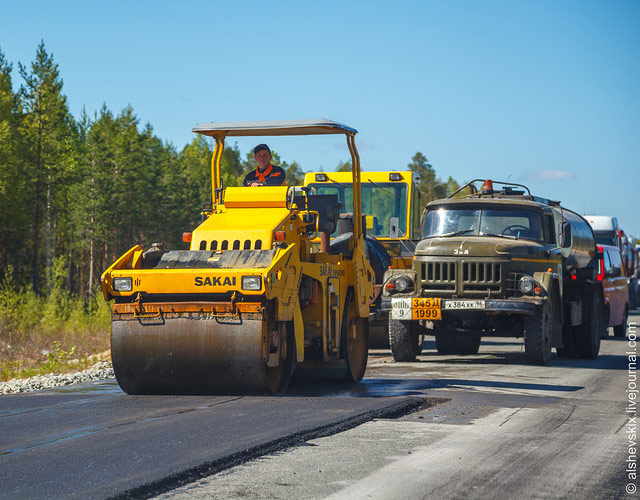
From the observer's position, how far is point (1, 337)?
2544 cm

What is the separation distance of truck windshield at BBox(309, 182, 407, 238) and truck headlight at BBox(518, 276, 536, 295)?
14.8 ft

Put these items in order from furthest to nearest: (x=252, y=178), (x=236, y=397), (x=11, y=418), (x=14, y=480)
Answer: (x=252, y=178), (x=236, y=397), (x=11, y=418), (x=14, y=480)

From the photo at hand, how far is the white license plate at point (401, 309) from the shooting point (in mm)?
14641

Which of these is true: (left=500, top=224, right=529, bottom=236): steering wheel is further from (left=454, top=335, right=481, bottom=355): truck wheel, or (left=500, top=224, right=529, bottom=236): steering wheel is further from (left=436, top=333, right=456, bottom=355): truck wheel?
(left=436, top=333, right=456, bottom=355): truck wheel

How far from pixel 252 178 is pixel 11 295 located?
56.5ft

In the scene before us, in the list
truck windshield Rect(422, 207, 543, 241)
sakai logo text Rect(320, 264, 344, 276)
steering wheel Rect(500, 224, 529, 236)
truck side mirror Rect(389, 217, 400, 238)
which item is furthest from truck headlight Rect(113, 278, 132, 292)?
truck side mirror Rect(389, 217, 400, 238)

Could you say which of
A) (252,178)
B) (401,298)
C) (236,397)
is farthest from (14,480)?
(401,298)

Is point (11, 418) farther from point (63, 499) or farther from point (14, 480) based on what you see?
point (63, 499)

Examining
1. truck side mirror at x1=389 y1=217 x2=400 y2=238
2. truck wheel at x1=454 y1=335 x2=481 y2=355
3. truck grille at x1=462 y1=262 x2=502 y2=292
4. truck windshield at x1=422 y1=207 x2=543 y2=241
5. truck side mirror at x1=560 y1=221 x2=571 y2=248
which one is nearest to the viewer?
truck grille at x1=462 y1=262 x2=502 y2=292

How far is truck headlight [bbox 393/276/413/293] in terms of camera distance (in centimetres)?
1505

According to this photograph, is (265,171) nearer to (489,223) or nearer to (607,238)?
(489,223)

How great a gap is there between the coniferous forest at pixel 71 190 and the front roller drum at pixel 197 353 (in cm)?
2889

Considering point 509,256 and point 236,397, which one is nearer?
point 236,397

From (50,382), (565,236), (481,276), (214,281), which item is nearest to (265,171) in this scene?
(214,281)
